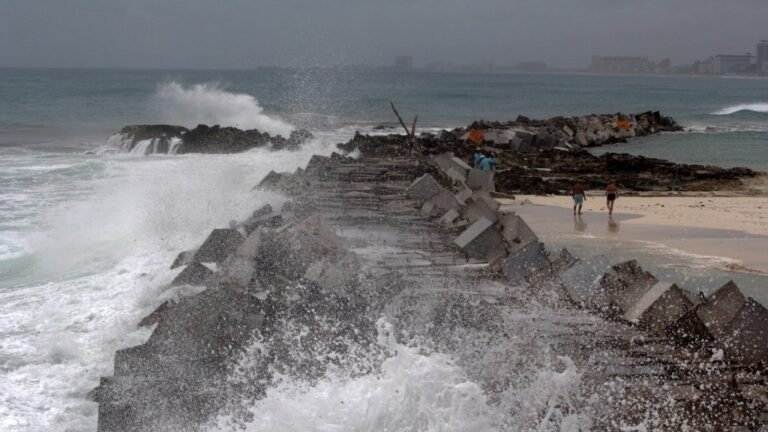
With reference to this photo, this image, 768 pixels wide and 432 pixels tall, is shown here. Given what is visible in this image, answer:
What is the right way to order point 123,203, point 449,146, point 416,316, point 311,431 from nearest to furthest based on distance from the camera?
point 311,431, point 416,316, point 123,203, point 449,146

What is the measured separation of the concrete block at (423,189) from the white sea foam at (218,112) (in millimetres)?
22409

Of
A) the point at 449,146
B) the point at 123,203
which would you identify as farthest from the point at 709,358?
the point at 449,146

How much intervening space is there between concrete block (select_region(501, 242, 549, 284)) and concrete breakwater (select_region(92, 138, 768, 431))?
0.7 inches

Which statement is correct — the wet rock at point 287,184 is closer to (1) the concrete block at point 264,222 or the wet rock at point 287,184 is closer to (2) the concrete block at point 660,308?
(1) the concrete block at point 264,222

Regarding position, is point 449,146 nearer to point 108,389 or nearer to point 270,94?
point 108,389

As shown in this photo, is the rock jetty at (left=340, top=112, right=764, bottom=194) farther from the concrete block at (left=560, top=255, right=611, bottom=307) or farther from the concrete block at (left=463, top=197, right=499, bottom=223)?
the concrete block at (left=560, top=255, right=611, bottom=307)

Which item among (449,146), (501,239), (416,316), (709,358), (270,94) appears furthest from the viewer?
(270,94)

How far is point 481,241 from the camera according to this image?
994cm

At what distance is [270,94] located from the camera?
2908 inches

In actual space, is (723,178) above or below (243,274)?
below

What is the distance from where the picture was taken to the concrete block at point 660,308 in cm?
747

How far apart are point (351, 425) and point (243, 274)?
9.68ft

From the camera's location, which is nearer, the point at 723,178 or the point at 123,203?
the point at 123,203

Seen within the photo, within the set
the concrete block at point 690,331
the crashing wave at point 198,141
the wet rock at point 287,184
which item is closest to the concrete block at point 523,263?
the concrete block at point 690,331
